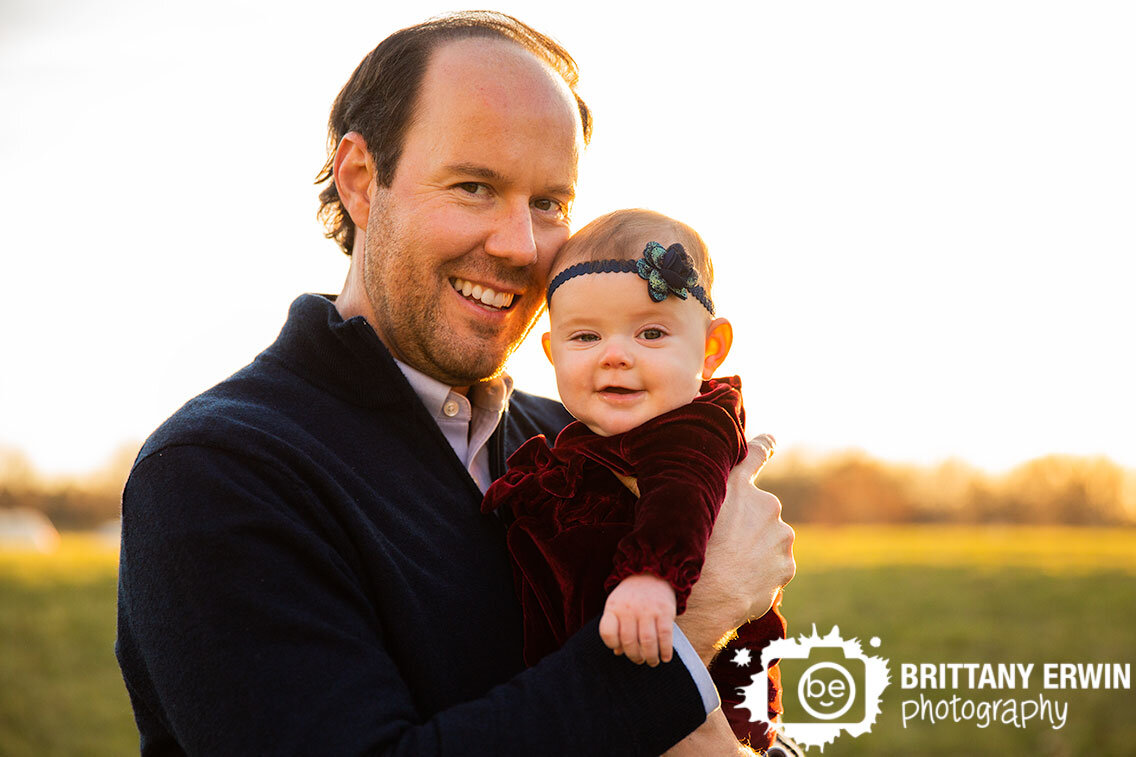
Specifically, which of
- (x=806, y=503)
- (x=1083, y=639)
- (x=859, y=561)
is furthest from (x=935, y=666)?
(x=806, y=503)

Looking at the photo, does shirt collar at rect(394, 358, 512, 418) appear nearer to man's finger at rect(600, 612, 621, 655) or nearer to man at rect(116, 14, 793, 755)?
man at rect(116, 14, 793, 755)

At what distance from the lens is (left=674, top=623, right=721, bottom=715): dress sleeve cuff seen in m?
1.84

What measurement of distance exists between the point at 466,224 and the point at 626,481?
0.78 meters

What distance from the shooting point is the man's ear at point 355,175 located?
273cm

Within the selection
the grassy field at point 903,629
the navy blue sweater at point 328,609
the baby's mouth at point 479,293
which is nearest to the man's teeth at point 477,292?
the baby's mouth at point 479,293

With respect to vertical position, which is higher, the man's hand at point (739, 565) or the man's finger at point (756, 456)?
the man's finger at point (756, 456)

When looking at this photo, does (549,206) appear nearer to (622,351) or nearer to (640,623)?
(622,351)

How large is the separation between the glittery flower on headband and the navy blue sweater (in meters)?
0.69

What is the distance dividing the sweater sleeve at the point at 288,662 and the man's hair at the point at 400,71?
114 centimetres

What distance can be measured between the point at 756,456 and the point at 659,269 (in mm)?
591

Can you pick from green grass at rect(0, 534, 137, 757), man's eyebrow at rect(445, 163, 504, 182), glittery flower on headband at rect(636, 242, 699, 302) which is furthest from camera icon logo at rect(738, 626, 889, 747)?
green grass at rect(0, 534, 137, 757)

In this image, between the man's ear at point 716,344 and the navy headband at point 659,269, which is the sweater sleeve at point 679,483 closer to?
the man's ear at point 716,344

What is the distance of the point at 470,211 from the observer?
2473 millimetres


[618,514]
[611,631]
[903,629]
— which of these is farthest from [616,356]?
[903,629]
